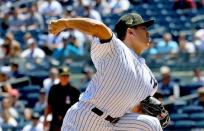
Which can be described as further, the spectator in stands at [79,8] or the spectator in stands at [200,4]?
the spectator in stands at [200,4]

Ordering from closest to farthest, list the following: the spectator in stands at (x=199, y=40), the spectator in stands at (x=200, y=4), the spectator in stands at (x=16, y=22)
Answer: the spectator in stands at (x=199, y=40), the spectator in stands at (x=200, y=4), the spectator in stands at (x=16, y=22)

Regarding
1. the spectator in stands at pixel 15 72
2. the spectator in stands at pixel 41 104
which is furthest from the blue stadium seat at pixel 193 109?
the spectator in stands at pixel 15 72

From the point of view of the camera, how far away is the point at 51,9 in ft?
61.8

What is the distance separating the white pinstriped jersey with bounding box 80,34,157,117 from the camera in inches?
213

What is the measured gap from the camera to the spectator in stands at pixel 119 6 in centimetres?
1853

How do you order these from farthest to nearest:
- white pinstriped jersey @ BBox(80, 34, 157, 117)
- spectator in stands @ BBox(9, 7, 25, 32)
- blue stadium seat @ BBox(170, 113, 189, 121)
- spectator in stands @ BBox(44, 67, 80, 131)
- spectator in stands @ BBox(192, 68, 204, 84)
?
spectator in stands @ BBox(9, 7, 25, 32) → spectator in stands @ BBox(192, 68, 204, 84) → blue stadium seat @ BBox(170, 113, 189, 121) → spectator in stands @ BBox(44, 67, 80, 131) → white pinstriped jersey @ BBox(80, 34, 157, 117)

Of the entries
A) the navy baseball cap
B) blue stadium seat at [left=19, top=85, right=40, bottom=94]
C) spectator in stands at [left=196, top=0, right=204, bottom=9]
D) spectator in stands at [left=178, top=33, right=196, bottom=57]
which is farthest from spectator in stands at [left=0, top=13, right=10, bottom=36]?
the navy baseball cap

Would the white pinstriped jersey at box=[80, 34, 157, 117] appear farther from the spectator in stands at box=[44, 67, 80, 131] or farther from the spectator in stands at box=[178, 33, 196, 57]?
the spectator in stands at box=[178, 33, 196, 57]

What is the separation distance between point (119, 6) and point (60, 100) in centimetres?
883

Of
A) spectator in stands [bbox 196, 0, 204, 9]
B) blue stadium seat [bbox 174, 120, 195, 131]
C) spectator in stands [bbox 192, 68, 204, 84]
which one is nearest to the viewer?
blue stadium seat [bbox 174, 120, 195, 131]

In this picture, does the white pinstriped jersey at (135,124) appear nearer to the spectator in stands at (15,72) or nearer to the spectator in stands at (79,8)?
the spectator in stands at (15,72)

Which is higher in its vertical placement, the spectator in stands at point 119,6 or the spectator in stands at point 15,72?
the spectator in stands at point 15,72

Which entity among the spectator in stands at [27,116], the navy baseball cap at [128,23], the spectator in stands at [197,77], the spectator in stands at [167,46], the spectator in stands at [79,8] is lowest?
the spectator in stands at [79,8]

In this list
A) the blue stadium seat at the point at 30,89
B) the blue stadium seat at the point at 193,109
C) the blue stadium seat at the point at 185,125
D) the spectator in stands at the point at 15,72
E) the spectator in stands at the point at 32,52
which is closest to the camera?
the blue stadium seat at the point at 185,125
